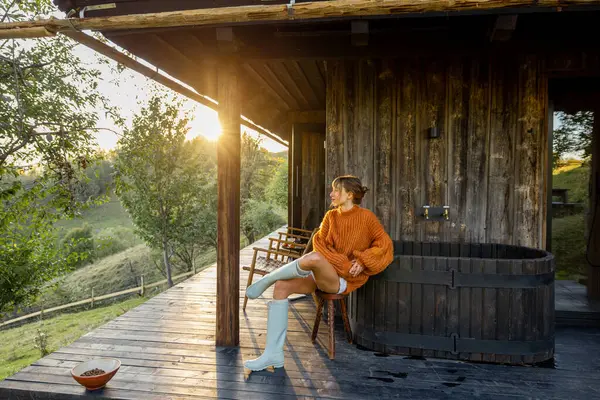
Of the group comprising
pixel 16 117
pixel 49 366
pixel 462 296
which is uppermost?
pixel 16 117

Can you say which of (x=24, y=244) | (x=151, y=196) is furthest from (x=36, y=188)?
(x=151, y=196)

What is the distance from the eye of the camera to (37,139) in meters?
7.06

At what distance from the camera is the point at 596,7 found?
221 cm

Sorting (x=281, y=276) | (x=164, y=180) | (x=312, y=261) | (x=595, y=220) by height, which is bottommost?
(x=281, y=276)

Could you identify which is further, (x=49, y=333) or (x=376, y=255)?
(x=49, y=333)

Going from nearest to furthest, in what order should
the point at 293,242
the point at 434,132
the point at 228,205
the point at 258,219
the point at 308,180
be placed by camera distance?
the point at 228,205, the point at 434,132, the point at 293,242, the point at 308,180, the point at 258,219

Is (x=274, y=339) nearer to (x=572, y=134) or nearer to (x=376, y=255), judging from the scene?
(x=376, y=255)

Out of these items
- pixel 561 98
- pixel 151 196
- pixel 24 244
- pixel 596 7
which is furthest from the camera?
pixel 151 196

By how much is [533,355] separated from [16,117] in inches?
362

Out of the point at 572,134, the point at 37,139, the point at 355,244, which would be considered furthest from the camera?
the point at 37,139

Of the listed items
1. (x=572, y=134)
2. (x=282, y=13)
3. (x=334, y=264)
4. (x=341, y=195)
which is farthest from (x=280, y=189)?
(x=282, y=13)

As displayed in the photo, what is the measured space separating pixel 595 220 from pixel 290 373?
407cm

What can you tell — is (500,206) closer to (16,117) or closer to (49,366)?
(49,366)

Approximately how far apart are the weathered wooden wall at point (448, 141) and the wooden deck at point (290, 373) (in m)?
1.27
